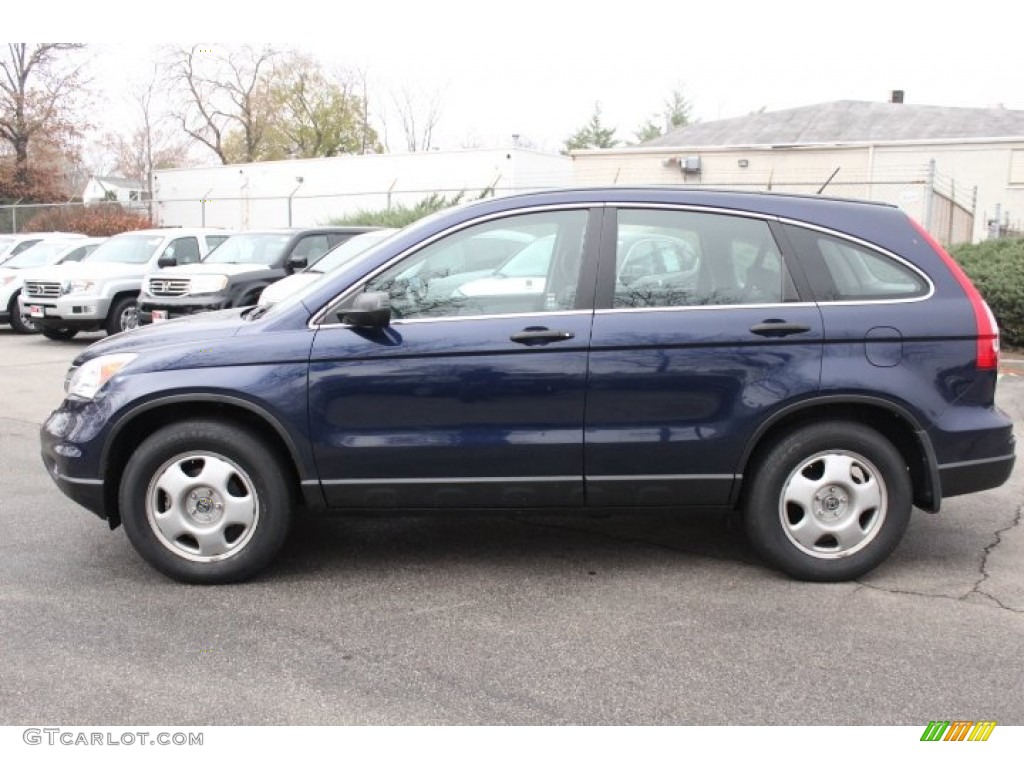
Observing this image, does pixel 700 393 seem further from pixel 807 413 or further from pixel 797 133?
pixel 797 133

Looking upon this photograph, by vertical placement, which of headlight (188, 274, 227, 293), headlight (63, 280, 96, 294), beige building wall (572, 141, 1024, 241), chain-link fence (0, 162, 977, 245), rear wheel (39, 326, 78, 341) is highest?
beige building wall (572, 141, 1024, 241)

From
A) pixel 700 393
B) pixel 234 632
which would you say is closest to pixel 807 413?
pixel 700 393

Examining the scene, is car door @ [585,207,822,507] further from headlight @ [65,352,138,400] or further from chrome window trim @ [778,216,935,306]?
headlight @ [65,352,138,400]

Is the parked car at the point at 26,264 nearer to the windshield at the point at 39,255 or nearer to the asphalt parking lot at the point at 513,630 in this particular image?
the windshield at the point at 39,255

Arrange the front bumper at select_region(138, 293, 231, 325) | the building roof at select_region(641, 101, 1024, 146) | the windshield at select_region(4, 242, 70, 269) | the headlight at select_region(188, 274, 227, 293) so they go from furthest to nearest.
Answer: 1. the building roof at select_region(641, 101, 1024, 146)
2. the windshield at select_region(4, 242, 70, 269)
3. the headlight at select_region(188, 274, 227, 293)
4. the front bumper at select_region(138, 293, 231, 325)

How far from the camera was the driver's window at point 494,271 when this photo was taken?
14.3ft

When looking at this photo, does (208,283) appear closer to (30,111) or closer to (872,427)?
(872,427)

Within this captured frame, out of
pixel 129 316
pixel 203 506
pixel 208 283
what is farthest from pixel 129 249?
pixel 203 506

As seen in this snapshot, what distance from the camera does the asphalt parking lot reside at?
3328 mm

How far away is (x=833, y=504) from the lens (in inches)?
173

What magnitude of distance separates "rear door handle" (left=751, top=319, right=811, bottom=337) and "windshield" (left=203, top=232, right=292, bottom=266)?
9926mm

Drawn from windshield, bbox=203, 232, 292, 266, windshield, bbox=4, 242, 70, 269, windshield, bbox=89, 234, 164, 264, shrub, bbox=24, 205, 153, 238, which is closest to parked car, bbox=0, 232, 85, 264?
windshield, bbox=4, 242, 70, 269

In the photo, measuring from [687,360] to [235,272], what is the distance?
31.3 feet

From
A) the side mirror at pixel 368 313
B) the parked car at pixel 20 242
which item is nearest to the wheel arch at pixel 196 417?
the side mirror at pixel 368 313
